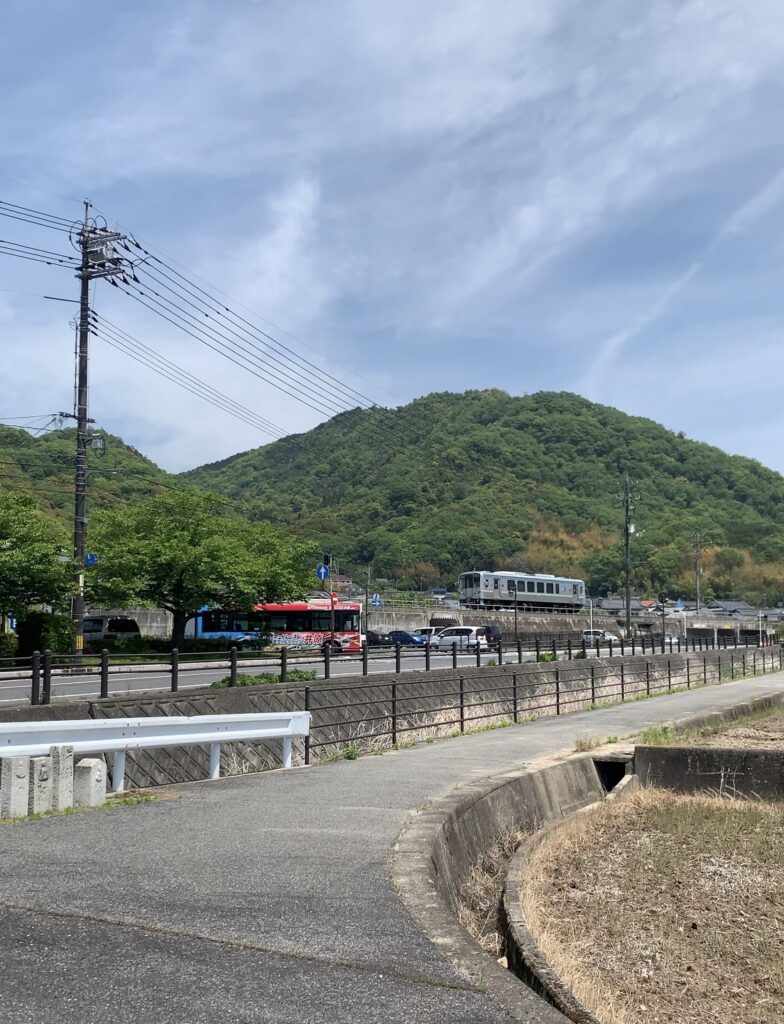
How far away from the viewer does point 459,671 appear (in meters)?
23.3

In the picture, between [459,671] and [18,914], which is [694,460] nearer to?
[459,671]

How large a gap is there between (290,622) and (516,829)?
3774 centimetres

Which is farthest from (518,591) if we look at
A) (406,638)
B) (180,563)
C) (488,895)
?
(488,895)

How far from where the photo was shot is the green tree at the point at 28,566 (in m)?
28.6

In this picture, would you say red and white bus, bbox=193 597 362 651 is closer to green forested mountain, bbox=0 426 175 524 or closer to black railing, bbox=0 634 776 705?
black railing, bbox=0 634 776 705

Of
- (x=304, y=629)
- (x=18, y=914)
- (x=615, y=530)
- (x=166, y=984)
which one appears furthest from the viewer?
(x=615, y=530)

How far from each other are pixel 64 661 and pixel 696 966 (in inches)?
946

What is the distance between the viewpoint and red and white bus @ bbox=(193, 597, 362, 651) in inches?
1781

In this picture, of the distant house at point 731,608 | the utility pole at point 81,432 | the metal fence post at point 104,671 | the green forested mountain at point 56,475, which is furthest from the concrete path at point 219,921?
the distant house at point 731,608

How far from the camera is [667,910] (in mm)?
7777

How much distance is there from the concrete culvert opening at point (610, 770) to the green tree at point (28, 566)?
69.3ft

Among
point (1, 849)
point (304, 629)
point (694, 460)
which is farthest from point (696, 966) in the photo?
point (694, 460)

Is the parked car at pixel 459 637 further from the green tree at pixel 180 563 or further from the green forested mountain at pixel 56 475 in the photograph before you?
the green forested mountain at pixel 56 475

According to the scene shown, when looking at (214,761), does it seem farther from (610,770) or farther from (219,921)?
(219,921)
